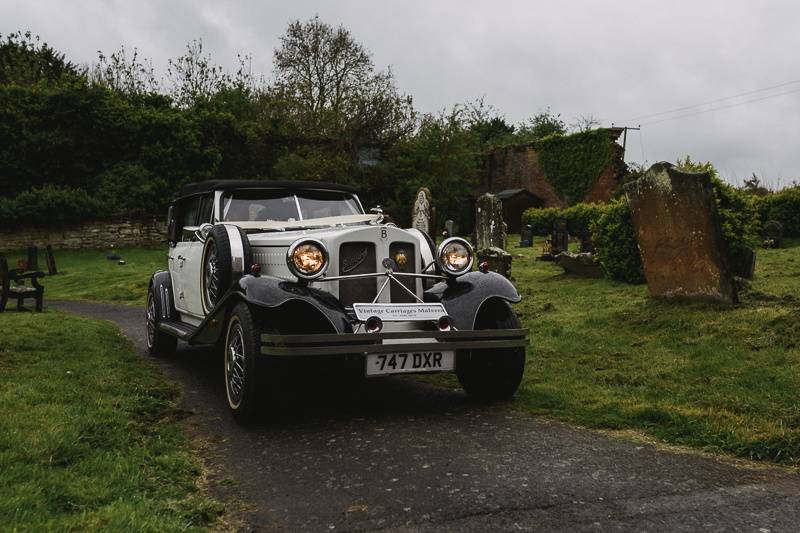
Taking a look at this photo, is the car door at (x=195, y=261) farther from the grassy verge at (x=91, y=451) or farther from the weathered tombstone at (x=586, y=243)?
the weathered tombstone at (x=586, y=243)

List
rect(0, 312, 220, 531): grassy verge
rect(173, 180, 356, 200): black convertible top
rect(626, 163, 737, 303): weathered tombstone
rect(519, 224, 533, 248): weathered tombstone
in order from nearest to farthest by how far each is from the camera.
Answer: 1. rect(0, 312, 220, 531): grassy verge
2. rect(173, 180, 356, 200): black convertible top
3. rect(626, 163, 737, 303): weathered tombstone
4. rect(519, 224, 533, 248): weathered tombstone

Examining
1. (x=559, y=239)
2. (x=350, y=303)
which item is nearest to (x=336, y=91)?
(x=559, y=239)

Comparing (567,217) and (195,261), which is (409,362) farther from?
(567,217)

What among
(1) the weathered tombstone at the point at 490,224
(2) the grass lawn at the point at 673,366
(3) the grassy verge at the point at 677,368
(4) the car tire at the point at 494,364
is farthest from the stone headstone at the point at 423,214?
(4) the car tire at the point at 494,364

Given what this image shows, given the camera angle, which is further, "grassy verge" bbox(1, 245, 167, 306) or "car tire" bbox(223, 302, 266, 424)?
"grassy verge" bbox(1, 245, 167, 306)

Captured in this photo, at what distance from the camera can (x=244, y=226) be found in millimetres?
6031

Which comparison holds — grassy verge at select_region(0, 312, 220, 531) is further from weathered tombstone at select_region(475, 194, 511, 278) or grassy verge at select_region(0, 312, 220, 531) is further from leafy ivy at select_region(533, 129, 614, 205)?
leafy ivy at select_region(533, 129, 614, 205)

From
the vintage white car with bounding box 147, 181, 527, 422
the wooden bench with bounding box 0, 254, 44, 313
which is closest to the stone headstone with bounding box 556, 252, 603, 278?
the vintage white car with bounding box 147, 181, 527, 422

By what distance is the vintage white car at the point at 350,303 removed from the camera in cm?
439

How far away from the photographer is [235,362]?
4.72 metres

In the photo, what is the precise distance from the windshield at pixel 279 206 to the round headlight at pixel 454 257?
166 cm

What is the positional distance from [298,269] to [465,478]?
1.92 meters

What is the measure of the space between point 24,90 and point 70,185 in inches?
167

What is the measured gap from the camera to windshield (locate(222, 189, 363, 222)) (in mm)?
6359
